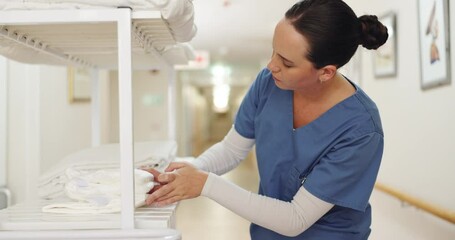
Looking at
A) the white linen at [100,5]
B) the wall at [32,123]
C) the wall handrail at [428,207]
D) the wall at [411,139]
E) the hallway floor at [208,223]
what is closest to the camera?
the white linen at [100,5]

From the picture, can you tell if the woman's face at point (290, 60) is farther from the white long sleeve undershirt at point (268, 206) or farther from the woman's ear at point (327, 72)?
the white long sleeve undershirt at point (268, 206)

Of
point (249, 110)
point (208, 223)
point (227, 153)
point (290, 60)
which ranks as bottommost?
point (208, 223)

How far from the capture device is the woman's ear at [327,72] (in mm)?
1160

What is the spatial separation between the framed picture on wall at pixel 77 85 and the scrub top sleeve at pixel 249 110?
2150mm

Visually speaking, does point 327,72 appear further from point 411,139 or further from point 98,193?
point 411,139

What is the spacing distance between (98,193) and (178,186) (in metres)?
0.19

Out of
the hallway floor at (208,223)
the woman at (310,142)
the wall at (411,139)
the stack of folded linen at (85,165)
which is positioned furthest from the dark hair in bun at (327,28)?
the hallway floor at (208,223)

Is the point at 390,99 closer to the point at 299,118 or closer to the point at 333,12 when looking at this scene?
the point at 299,118

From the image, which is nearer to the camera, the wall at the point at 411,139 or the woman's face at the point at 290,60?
the woman's face at the point at 290,60

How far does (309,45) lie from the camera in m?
1.10

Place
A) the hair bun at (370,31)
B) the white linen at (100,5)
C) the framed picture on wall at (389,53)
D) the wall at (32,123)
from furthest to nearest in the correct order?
the framed picture on wall at (389,53), the wall at (32,123), the hair bun at (370,31), the white linen at (100,5)

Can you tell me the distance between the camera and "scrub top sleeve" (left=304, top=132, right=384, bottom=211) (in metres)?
1.14

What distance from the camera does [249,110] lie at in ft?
4.66

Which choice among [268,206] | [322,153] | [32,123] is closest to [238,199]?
[268,206]
